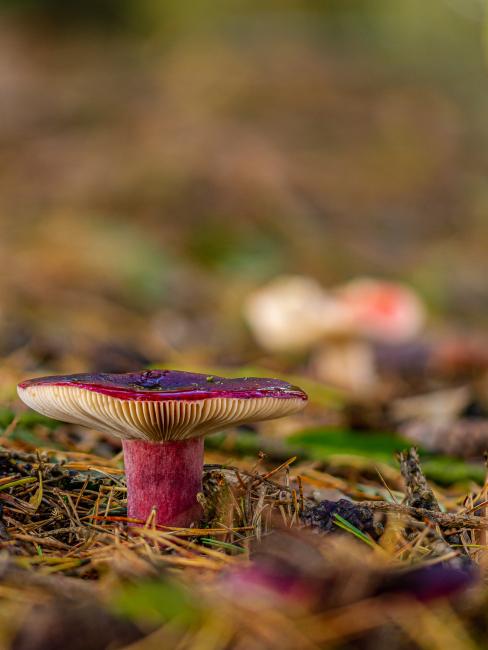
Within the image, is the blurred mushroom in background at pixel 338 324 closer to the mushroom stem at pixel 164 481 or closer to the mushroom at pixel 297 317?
the mushroom at pixel 297 317

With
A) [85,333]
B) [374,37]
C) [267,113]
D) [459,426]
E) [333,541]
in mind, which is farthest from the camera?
[374,37]

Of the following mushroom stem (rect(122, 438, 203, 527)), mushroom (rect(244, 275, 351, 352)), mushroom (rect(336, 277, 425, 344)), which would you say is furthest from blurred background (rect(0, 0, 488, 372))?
mushroom stem (rect(122, 438, 203, 527))

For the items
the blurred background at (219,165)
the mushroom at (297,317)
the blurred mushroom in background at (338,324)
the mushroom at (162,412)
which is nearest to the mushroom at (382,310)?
the blurred mushroom in background at (338,324)

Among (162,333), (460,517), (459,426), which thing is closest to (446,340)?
(162,333)

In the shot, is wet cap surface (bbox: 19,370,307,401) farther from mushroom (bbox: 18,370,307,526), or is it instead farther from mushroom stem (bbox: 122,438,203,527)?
mushroom stem (bbox: 122,438,203,527)

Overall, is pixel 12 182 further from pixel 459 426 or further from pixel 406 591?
pixel 406 591

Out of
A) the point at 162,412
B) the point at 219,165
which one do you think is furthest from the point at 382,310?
the point at 219,165
